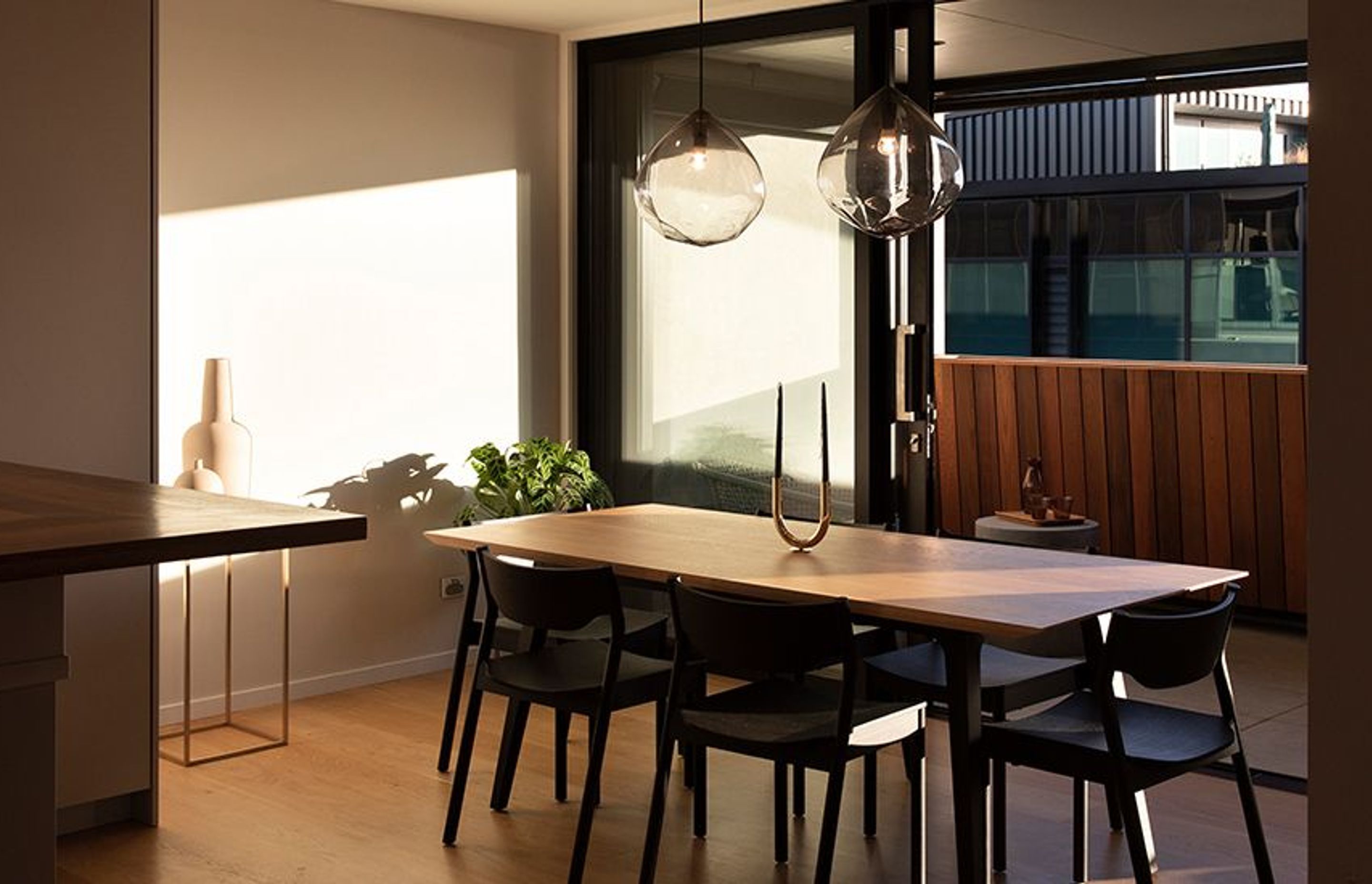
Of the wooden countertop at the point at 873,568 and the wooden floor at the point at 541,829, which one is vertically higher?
the wooden countertop at the point at 873,568

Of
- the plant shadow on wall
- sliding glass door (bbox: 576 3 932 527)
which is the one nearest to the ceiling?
sliding glass door (bbox: 576 3 932 527)

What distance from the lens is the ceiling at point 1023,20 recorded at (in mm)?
5941

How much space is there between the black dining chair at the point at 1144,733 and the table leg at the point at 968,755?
0.25 feet

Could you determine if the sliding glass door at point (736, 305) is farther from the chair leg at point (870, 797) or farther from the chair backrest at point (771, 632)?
the chair backrest at point (771, 632)

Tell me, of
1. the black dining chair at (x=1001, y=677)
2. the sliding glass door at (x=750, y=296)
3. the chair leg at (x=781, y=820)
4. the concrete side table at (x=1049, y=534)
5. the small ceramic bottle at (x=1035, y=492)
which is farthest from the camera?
the concrete side table at (x=1049, y=534)

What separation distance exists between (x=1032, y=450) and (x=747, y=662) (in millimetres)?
4813

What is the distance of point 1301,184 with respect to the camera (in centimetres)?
853

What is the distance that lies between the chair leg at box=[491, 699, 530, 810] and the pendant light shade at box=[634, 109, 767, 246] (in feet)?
4.40

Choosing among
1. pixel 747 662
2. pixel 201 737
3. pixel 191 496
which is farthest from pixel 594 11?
pixel 191 496

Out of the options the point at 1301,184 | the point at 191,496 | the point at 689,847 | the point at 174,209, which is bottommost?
the point at 689,847

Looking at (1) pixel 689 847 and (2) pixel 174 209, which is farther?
(2) pixel 174 209

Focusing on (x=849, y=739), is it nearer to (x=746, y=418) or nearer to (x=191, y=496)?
(x=191, y=496)

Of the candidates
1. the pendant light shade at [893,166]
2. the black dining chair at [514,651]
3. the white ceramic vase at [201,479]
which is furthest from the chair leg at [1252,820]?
the white ceramic vase at [201,479]

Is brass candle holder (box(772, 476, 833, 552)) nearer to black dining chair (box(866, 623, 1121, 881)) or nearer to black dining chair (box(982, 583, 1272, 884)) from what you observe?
black dining chair (box(866, 623, 1121, 881))
